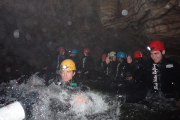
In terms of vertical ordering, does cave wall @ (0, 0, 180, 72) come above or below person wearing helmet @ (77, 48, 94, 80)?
above

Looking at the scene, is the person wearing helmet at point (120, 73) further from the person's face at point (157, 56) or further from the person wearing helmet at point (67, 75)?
the person wearing helmet at point (67, 75)

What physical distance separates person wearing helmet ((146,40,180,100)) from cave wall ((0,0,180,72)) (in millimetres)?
2702

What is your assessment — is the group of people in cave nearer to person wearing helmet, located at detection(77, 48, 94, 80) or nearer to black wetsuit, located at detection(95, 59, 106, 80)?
black wetsuit, located at detection(95, 59, 106, 80)

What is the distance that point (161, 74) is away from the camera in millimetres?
3521

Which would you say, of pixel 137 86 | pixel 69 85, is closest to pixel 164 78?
pixel 137 86

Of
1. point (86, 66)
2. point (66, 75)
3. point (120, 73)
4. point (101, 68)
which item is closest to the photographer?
point (66, 75)

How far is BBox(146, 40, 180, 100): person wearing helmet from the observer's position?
3.20 meters

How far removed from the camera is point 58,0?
859 centimetres

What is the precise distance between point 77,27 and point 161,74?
829 centimetres

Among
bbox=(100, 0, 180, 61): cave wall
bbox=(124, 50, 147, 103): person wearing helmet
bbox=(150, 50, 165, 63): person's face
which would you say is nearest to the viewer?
bbox=(150, 50, 165, 63): person's face

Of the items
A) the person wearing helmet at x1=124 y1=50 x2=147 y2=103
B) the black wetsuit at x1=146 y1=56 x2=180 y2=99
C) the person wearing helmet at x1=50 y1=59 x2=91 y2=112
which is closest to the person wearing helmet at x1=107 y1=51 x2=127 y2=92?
the person wearing helmet at x1=124 y1=50 x2=147 y2=103

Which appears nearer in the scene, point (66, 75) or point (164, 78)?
point (66, 75)

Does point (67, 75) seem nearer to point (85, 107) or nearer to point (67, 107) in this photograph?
point (67, 107)

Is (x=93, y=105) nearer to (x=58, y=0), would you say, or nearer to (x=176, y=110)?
(x=176, y=110)
